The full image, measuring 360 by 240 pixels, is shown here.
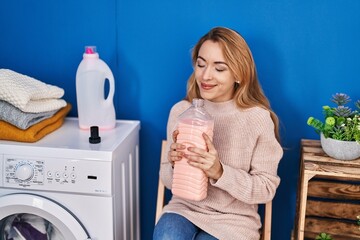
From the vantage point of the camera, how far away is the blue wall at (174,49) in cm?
176

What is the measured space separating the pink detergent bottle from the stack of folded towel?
0.56 metres

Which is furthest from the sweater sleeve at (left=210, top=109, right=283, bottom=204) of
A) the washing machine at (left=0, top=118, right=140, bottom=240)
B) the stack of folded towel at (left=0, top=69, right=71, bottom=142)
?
the stack of folded towel at (left=0, top=69, right=71, bottom=142)

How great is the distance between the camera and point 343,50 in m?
1.76

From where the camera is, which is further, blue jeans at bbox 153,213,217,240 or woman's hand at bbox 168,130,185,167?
blue jeans at bbox 153,213,217,240

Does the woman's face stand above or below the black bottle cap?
above

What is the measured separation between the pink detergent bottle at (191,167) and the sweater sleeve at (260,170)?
0.14 m

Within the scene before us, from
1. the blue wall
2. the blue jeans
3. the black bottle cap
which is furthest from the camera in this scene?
the blue wall

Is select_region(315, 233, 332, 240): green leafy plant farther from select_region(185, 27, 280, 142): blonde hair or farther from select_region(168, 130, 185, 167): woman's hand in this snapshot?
select_region(168, 130, 185, 167): woman's hand

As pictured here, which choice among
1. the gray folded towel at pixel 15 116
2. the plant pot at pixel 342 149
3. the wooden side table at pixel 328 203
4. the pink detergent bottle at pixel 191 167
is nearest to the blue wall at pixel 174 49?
the wooden side table at pixel 328 203

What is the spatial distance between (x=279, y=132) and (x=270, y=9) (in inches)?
19.4

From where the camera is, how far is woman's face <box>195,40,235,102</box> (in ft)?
5.12

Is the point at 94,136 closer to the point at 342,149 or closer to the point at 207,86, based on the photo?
the point at 207,86

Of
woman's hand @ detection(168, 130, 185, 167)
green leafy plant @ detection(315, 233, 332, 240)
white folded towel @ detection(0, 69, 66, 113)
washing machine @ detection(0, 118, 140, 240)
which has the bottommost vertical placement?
green leafy plant @ detection(315, 233, 332, 240)

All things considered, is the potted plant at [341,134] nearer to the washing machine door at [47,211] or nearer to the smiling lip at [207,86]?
the smiling lip at [207,86]
